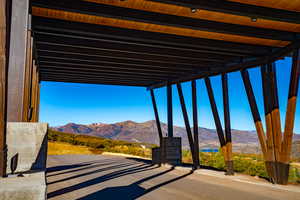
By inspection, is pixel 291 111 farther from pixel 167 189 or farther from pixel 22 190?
pixel 22 190

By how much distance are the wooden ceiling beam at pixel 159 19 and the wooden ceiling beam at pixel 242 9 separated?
117 centimetres

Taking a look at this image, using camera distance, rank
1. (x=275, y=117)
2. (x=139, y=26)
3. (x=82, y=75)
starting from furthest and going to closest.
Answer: (x=82, y=75) < (x=275, y=117) < (x=139, y=26)

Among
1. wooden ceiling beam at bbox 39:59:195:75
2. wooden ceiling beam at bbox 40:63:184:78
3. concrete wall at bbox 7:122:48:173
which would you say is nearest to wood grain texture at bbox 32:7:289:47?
wooden ceiling beam at bbox 39:59:195:75

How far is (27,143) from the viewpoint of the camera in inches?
185

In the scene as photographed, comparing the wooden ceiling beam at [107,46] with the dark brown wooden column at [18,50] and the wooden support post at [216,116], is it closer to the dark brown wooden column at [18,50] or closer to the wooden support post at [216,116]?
the wooden support post at [216,116]

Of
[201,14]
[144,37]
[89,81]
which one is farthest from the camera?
[89,81]

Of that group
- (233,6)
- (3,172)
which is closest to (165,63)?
(233,6)

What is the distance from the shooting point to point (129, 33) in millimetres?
10289

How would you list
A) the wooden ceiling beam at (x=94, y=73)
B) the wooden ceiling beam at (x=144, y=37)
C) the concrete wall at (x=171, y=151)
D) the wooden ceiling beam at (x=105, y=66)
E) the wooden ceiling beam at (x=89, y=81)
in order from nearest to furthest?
the wooden ceiling beam at (x=144, y=37), the wooden ceiling beam at (x=105, y=66), the wooden ceiling beam at (x=94, y=73), the concrete wall at (x=171, y=151), the wooden ceiling beam at (x=89, y=81)

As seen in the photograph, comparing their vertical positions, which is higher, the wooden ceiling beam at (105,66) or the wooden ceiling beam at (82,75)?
the wooden ceiling beam at (105,66)

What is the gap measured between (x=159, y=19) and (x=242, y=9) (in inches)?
104

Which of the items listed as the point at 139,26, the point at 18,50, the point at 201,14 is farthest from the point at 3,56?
the point at 139,26

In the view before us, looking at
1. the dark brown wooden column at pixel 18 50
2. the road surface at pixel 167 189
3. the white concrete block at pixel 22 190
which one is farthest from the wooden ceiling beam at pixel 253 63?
the white concrete block at pixel 22 190

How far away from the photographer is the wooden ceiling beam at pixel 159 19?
820 cm
